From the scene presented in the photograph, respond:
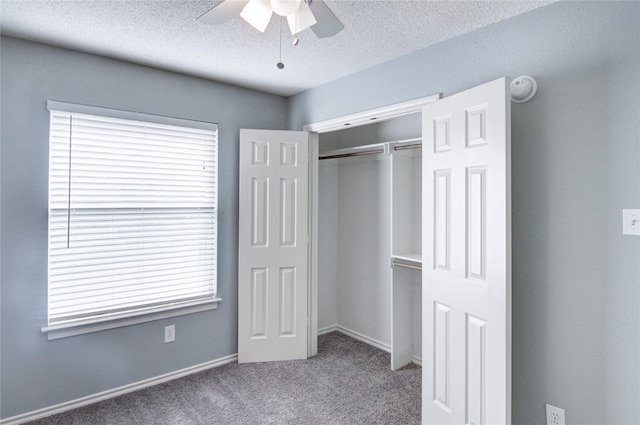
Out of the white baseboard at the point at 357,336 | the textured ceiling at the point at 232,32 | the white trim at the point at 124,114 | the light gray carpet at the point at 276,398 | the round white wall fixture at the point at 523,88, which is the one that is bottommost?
the light gray carpet at the point at 276,398

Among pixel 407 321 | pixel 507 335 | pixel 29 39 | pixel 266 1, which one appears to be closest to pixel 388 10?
pixel 266 1

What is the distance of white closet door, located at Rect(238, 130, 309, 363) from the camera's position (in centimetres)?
318

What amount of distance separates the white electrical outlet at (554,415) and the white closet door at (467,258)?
30 centimetres

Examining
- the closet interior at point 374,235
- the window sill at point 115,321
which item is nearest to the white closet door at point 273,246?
the window sill at point 115,321

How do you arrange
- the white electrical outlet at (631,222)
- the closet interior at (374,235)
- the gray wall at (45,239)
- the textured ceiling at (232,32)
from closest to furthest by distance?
the white electrical outlet at (631,222), the textured ceiling at (232,32), the gray wall at (45,239), the closet interior at (374,235)

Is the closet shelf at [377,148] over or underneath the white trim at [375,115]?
underneath

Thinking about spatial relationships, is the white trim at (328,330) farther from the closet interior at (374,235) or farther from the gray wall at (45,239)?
the gray wall at (45,239)

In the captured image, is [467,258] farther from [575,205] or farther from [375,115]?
[375,115]

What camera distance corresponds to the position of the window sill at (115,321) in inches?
94.3

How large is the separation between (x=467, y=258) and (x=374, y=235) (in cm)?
176

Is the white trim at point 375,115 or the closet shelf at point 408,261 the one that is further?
the closet shelf at point 408,261

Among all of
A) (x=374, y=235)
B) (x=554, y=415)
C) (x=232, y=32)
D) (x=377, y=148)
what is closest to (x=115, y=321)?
(x=232, y=32)

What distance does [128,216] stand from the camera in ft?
8.84

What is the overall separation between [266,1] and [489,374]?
2099 mm
